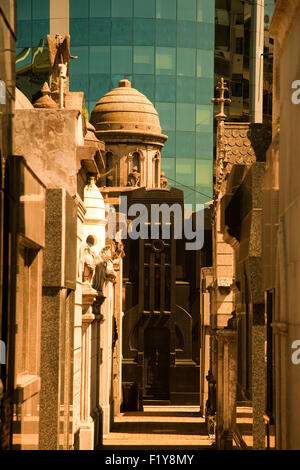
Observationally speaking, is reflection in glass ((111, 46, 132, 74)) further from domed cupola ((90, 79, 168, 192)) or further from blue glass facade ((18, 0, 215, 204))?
domed cupola ((90, 79, 168, 192))

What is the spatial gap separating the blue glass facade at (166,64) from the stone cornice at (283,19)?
191 feet

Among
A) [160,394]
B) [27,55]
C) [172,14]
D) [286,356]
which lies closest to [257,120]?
[172,14]

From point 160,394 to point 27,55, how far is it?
20341 millimetres

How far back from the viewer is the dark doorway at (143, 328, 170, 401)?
5797 cm

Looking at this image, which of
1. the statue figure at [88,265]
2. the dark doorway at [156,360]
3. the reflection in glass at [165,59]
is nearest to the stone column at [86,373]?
the statue figure at [88,265]

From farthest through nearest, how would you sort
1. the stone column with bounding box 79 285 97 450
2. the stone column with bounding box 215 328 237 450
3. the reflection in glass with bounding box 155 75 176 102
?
1. the reflection in glass with bounding box 155 75 176 102
2. the stone column with bounding box 215 328 237 450
3. the stone column with bounding box 79 285 97 450

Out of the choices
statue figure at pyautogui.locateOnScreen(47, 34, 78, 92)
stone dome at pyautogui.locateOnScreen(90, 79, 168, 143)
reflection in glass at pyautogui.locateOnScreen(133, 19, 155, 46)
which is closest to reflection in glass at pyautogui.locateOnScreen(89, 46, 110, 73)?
reflection in glass at pyautogui.locateOnScreen(133, 19, 155, 46)

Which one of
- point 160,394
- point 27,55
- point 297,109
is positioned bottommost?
point 160,394

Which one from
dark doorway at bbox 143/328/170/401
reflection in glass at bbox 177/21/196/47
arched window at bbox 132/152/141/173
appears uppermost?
reflection in glass at bbox 177/21/196/47

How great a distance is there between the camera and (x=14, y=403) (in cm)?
1401

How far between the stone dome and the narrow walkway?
18088 millimetres

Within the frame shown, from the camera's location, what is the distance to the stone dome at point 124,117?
6569 cm

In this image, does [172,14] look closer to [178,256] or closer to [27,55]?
[27,55]
